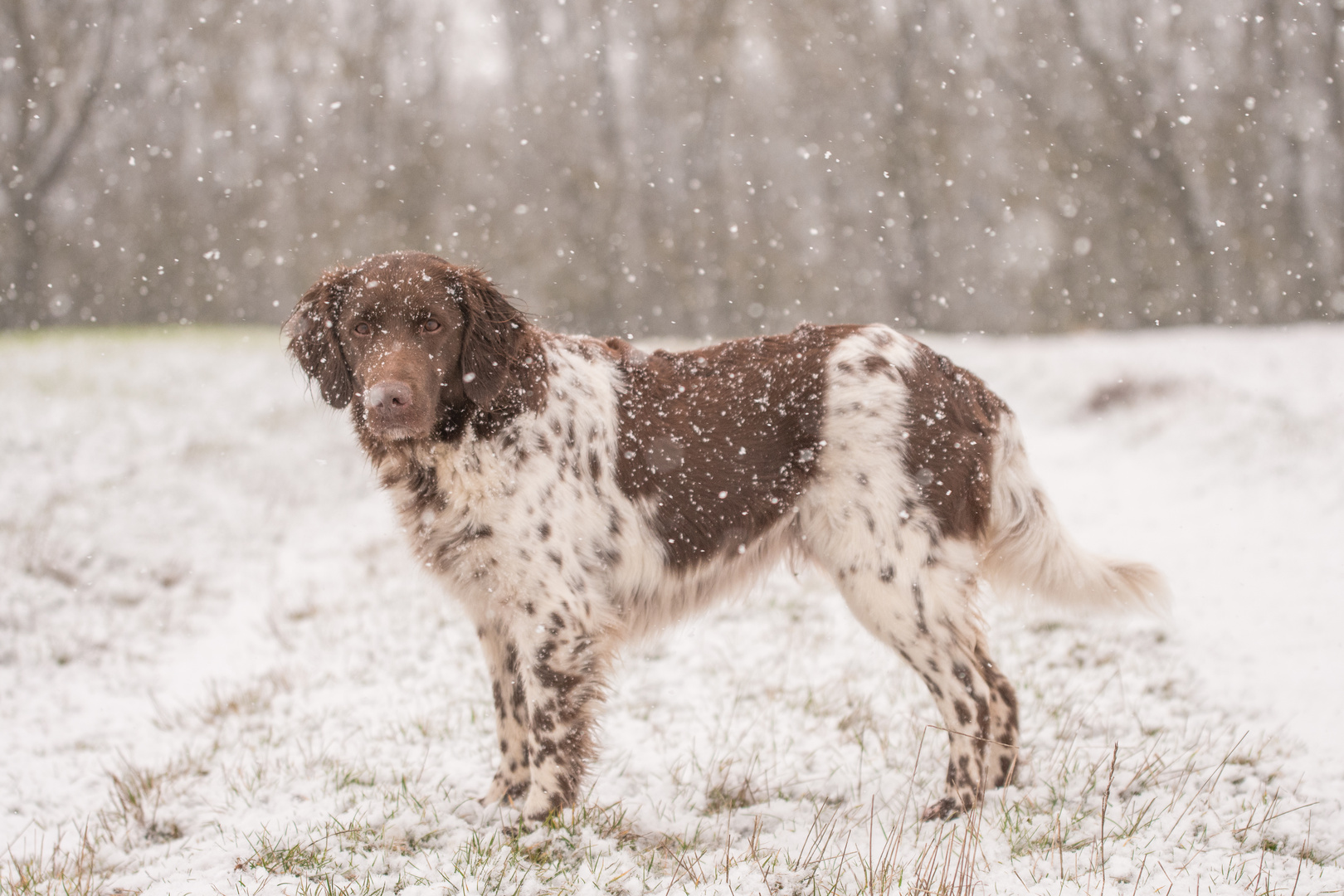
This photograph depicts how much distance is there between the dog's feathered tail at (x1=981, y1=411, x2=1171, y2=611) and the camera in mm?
3287

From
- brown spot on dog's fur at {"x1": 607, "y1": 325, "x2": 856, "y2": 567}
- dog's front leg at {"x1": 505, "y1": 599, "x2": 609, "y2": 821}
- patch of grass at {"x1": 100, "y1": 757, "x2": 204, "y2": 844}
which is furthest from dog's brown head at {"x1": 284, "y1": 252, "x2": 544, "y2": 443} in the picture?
patch of grass at {"x1": 100, "y1": 757, "x2": 204, "y2": 844}

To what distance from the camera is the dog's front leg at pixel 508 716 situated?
3201 mm

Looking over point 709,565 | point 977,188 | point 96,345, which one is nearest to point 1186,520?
point 709,565

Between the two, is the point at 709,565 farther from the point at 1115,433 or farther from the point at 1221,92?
the point at 1221,92

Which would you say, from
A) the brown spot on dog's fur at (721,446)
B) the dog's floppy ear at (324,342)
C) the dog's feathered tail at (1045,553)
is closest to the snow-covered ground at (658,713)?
the dog's feathered tail at (1045,553)

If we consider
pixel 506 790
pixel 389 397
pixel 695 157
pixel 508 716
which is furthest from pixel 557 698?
pixel 695 157

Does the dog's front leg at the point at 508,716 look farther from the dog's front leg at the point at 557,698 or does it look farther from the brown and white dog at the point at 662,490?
the dog's front leg at the point at 557,698

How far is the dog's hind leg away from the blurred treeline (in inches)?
478

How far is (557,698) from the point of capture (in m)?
2.96

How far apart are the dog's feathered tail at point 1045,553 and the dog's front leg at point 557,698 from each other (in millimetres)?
1533

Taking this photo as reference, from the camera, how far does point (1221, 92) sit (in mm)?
14867

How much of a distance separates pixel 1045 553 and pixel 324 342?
268 cm

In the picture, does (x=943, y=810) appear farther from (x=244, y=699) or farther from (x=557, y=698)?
(x=244, y=699)

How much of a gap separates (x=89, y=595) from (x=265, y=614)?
4.23 ft
